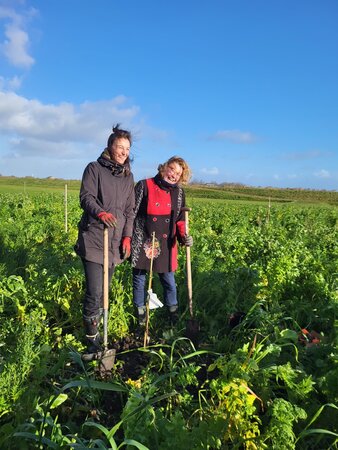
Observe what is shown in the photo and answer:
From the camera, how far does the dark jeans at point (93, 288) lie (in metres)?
3.69

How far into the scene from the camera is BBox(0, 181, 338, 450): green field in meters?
2.25

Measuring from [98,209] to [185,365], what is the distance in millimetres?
1498

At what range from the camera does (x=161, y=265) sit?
4.44m

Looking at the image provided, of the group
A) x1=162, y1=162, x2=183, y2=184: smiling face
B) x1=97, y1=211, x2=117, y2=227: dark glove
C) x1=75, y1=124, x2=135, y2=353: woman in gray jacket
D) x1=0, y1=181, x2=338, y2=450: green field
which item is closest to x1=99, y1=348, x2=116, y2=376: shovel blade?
x1=0, y1=181, x2=338, y2=450: green field

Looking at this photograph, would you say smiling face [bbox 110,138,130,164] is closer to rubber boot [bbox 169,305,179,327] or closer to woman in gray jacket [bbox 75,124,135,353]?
woman in gray jacket [bbox 75,124,135,353]

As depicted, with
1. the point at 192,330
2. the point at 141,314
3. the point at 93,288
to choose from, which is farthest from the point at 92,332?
the point at 192,330

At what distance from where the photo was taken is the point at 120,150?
3631 mm

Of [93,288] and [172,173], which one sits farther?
[172,173]

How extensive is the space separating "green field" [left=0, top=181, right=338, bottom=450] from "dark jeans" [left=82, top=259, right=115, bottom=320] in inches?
14.1

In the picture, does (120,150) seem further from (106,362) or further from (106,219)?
(106,362)

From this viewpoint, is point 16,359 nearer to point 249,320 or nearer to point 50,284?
point 50,284

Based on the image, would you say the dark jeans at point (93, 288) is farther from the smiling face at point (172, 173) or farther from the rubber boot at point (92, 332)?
the smiling face at point (172, 173)

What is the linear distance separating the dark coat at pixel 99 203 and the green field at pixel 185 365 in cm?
78

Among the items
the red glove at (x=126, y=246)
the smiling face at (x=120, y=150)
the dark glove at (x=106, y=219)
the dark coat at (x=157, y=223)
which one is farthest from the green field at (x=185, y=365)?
the smiling face at (x=120, y=150)
